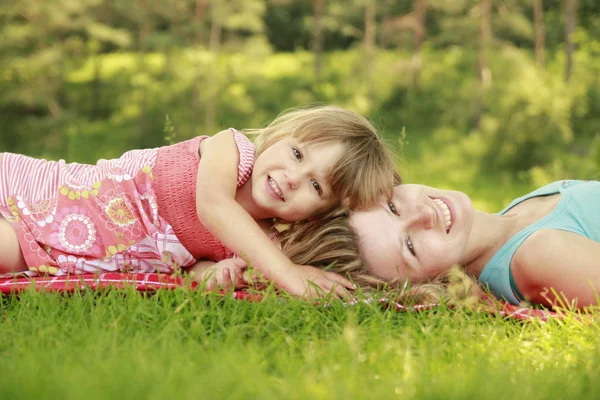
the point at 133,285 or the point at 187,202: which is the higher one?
the point at 187,202

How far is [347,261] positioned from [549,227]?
908 mm

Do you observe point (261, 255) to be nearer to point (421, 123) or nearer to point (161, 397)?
point (161, 397)

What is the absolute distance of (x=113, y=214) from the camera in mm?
3295

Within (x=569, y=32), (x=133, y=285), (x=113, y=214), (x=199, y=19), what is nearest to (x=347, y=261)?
(x=133, y=285)

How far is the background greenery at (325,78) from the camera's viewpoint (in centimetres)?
1080

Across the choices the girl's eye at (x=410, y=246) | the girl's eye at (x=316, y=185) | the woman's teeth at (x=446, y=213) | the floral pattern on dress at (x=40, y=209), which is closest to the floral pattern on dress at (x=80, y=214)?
the floral pattern on dress at (x=40, y=209)

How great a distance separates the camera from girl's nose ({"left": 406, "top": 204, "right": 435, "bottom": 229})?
298 centimetres

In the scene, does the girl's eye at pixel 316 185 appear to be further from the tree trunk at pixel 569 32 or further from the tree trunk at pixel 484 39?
the tree trunk at pixel 484 39

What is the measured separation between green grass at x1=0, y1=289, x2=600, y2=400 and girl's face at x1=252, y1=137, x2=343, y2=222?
59 centimetres

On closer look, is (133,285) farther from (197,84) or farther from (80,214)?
(197,84)

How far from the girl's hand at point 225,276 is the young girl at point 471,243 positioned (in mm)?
443

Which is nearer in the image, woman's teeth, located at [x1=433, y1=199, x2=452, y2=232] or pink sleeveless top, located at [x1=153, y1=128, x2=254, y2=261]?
woman's teeth, located at [x1=433, y1=199, x2=452, y2=232]

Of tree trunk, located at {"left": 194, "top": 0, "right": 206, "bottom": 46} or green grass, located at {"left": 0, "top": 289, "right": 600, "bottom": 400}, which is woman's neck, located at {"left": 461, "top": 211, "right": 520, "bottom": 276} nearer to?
green grass, located at {"left": 0, "top": 289, "right": 600, "bottom": 400}

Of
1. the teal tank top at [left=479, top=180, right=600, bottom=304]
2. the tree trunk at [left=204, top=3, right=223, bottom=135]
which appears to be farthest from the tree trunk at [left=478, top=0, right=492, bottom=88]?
the teal tank top at [left=479, top=180, right=600, bottom=304]
